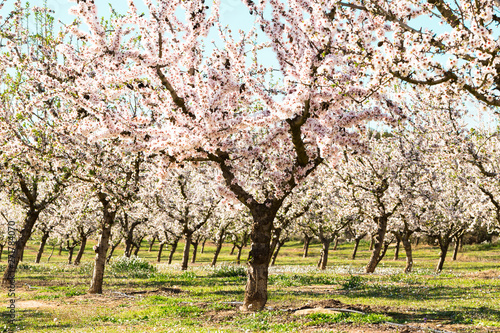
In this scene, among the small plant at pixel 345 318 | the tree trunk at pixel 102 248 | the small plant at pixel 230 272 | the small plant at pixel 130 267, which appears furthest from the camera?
the small plant at pixel 130 267

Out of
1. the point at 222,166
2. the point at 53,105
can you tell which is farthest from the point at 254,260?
the point at 53,105

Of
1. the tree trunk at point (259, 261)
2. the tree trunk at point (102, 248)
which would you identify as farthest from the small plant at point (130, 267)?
the tree trunk at point (259, 261)

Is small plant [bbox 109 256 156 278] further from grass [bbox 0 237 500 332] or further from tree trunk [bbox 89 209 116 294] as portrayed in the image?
tree trunk [bbox 89 209 116 294]

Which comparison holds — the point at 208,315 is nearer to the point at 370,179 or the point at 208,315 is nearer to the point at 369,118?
the point at 369,118

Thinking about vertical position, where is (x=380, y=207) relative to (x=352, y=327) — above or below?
above

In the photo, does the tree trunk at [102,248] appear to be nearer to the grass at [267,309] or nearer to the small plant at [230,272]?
the grass at [267,309]

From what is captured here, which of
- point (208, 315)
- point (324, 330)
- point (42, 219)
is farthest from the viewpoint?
point (42, 219)

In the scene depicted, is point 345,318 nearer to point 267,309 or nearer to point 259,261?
point 267,309

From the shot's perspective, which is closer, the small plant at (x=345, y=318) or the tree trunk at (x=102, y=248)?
the small plant at (x=345, y=318)

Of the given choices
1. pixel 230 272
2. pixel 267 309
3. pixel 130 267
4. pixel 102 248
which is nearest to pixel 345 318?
pixel 267 309

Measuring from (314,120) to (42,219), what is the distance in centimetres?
4817

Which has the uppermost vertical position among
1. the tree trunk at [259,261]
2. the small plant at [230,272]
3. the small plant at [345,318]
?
the tree trunk at [259,261]

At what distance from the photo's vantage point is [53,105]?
21.2m

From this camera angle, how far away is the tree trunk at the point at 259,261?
1412 centimetres
